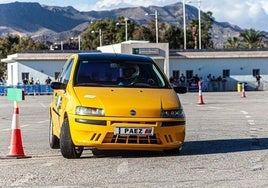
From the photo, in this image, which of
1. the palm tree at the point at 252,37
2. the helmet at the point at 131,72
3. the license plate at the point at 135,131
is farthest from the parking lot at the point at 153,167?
the palm tree at the point at 252,37

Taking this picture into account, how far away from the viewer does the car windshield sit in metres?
11.0

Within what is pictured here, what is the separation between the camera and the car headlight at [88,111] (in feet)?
32.3

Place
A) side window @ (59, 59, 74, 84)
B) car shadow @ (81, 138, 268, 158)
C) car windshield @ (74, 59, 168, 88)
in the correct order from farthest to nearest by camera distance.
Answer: side window @ (59, 59, 74, 84) → car windshield @ (74, 59, 168, 88) → car shadow @ (81, 138, 268, 158)

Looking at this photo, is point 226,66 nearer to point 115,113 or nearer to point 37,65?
point 37,65

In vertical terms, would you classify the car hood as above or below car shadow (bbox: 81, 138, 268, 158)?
above

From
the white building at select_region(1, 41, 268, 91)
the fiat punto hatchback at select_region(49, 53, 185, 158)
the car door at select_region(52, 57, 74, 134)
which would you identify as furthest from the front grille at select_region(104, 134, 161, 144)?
the white building at select_region(1, 41, 268, 91)

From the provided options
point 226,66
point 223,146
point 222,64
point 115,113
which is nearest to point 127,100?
point 115,113

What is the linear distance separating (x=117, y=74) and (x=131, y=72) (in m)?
0.26

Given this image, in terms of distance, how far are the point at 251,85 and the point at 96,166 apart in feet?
187

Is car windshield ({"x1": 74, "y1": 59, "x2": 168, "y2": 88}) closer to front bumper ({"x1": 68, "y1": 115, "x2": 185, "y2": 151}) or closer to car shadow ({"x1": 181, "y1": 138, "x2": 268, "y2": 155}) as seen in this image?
front bumper ({"x1": 68, "y1": 115, "x2": 185, "y2": 151})

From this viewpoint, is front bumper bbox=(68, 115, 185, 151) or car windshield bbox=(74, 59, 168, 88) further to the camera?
car windshield bbox=(74, 59, 168, 88)

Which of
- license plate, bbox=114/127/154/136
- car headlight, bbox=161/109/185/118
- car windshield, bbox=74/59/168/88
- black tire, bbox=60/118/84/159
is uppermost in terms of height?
car windshield, bbox=74/59/168/88

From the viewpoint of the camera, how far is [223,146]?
12102mm

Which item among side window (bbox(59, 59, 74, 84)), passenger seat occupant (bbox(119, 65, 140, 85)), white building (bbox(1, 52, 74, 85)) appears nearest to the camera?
passenger seat occupant (bbox(119, 65, 140, 85))
